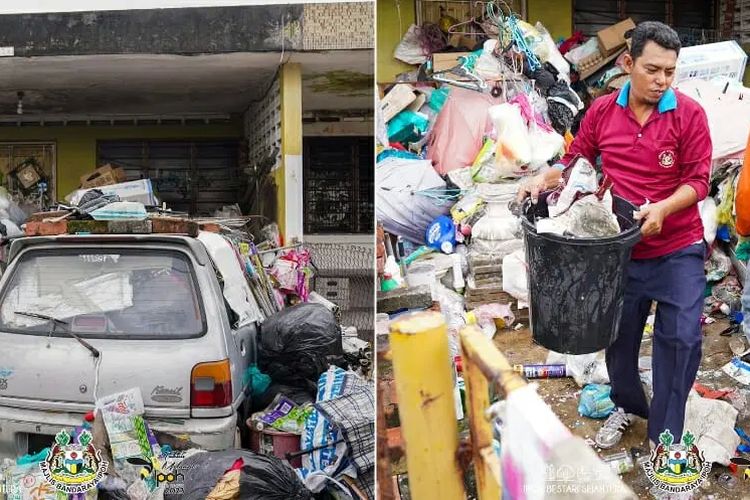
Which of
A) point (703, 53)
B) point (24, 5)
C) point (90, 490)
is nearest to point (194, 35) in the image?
point (24, 5)

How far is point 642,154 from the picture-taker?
2.44m

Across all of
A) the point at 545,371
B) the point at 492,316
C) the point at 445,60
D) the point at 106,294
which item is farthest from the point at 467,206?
the point at 445,60

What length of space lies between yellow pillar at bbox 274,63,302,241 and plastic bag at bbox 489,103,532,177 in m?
2.52

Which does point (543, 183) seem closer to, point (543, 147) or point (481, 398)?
point (481, 398)

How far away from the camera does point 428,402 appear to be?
1771mm

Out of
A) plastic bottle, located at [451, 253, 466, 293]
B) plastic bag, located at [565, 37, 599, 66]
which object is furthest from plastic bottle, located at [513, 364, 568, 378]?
plastic bag, located at [565, 37, 599, 66]

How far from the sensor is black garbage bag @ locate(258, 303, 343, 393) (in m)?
3.58

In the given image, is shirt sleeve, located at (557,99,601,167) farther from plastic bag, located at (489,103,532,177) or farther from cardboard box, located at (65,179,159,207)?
cardboard box, located at (65,179,159,207)

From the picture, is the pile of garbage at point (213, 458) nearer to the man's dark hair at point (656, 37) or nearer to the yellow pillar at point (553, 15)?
the man's dark hair at point (656, 37)

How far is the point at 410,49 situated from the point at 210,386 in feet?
12.5

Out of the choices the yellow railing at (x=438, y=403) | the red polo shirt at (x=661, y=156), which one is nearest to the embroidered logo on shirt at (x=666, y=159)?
the red polo shirt at (x=661, y=156)

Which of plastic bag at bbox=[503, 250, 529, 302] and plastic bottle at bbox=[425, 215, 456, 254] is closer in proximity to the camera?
plastic bag at bbox=[503, 250, 529, 302]

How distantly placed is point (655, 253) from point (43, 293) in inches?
88.7

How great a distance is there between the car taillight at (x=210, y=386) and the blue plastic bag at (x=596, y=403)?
4.32 ft
